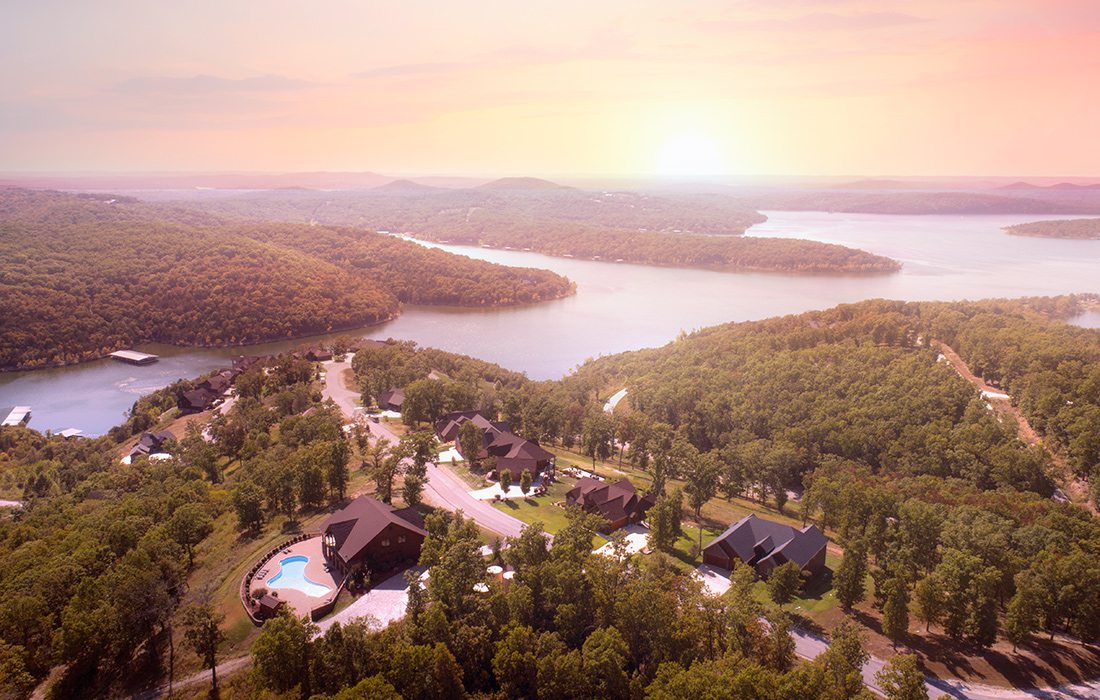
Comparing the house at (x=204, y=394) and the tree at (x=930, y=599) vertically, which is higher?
the tree at (x=930, y=599)

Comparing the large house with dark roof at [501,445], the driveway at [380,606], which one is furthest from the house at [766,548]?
the driveway at [380,606]

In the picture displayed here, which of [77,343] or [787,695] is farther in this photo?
[77,343]

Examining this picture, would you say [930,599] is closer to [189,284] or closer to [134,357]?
[134,357]

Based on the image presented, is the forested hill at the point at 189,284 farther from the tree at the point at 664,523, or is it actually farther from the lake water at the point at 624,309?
the tree at the point at 664,523

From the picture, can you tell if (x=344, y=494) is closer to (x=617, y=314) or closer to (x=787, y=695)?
(x=787, y=695)

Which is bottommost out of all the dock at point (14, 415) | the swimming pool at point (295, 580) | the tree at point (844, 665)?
the dock at point (14, 415)

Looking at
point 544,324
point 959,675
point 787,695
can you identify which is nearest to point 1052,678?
point 959,675

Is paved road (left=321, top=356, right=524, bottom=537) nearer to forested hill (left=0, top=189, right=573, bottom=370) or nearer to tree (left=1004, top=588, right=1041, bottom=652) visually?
tree (left=1004, top=588, right=1041, bottom=652)

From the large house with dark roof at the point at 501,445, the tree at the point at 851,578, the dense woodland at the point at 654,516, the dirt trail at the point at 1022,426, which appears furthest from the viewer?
the dirt trail at the point at 1022,426
